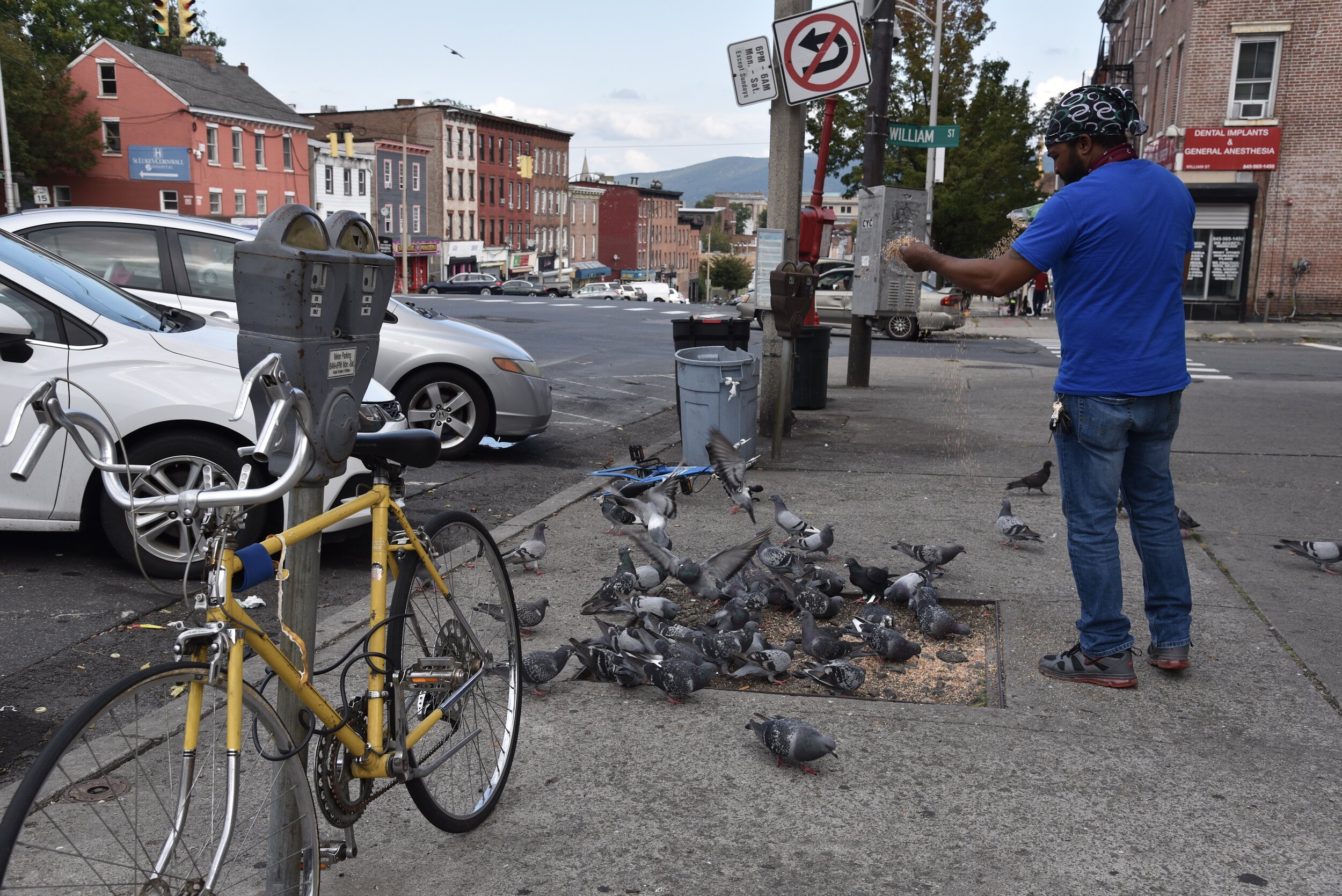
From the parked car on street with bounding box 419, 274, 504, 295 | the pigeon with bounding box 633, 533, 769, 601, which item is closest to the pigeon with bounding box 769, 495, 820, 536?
the pigeon with bounding box 633, 533, 769, 601

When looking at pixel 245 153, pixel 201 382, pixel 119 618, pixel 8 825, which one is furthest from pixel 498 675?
pixel 245 153

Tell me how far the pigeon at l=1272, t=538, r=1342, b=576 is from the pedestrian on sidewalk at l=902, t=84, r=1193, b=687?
180 cm

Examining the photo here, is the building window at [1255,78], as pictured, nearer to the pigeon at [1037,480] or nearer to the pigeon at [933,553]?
the pigeon at [1037,480]

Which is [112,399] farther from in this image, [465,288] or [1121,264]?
[465,288]

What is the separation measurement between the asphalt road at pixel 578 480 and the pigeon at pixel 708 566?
5.22 feet

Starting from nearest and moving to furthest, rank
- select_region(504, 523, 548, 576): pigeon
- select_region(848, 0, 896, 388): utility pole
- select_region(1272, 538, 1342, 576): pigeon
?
select_region(1272, 538, 1342, 576): pigeon
select_region(504, 523, 548, 576): pigeon
select_region(848, 0, 896, 388): utility pole

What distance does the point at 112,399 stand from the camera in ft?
18.7

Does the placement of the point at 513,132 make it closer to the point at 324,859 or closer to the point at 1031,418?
the point at 1031,418

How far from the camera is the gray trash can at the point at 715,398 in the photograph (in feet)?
27.9

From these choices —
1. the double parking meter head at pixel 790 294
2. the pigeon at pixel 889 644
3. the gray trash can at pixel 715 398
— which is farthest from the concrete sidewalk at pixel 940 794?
the double parking meter head at pixel 790 294

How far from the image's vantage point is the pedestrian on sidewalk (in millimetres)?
4191

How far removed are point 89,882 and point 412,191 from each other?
7961 cm

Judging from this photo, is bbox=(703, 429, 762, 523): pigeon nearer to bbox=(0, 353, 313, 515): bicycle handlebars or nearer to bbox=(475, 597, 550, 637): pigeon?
bbox=(475, 597, 550, 637): pigeon

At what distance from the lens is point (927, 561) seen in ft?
18.4
